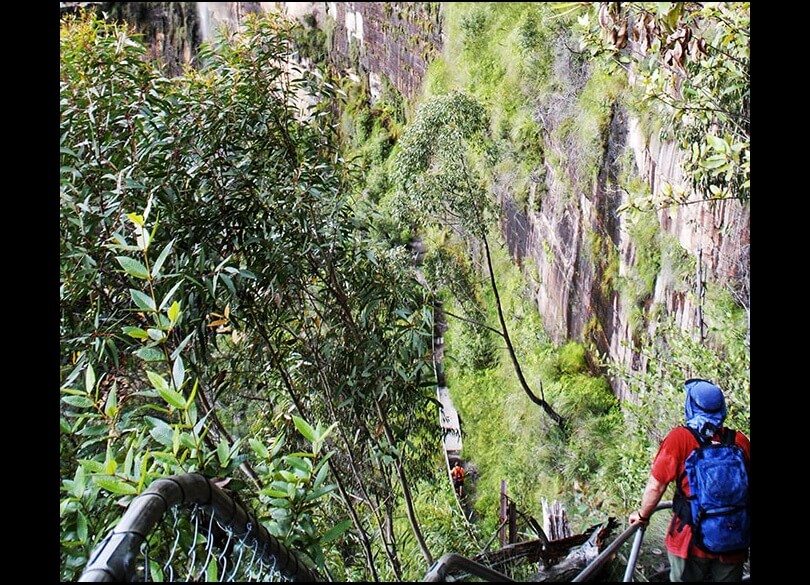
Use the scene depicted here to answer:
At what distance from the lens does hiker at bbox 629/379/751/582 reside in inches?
56.6

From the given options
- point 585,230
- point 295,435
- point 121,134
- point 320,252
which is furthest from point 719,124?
point 121,134

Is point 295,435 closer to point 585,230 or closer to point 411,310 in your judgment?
point 411,310

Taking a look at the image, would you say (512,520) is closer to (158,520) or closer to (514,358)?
(514,358)

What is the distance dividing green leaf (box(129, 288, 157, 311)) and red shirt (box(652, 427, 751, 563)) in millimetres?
1126

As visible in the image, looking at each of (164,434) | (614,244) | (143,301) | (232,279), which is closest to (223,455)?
(164,434)

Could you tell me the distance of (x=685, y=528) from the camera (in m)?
1.48

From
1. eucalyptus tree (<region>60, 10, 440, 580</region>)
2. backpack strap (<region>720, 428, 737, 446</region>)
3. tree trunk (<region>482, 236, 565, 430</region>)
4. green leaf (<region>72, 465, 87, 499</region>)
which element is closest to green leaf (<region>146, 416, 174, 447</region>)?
eucalyptus tree (<region>60, 10, 440, 580</region>)

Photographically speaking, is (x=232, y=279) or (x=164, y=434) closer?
(x=164, y=434)

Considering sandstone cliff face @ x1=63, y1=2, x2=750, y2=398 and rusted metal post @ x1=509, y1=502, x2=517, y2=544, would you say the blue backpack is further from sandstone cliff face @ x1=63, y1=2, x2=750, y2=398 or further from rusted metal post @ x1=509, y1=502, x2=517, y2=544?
rusted metal post @ x1=509, y1=502, x2=517, y2=544

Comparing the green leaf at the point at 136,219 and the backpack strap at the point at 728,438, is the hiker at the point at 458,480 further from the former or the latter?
the green leaf at the point at 136,219

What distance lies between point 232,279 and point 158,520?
0.89 meters

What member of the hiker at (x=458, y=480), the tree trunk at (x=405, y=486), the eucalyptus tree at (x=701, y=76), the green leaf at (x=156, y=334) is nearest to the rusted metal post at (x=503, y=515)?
the hiker at (x=458, y=480)

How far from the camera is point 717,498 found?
1.43 m
